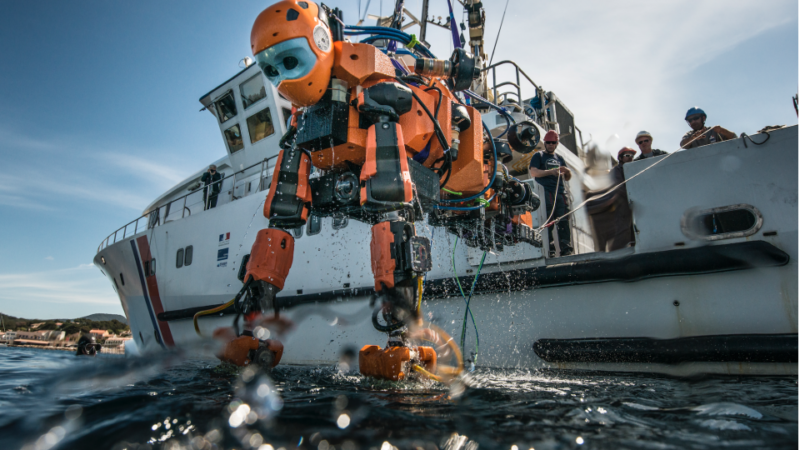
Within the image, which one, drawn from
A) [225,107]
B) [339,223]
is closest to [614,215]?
[339,223]

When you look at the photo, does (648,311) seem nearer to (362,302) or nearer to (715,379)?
(715,379)

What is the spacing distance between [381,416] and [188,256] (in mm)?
5584

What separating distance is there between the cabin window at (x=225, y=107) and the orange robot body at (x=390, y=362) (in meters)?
6.54

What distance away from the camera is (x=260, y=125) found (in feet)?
→ 23.2

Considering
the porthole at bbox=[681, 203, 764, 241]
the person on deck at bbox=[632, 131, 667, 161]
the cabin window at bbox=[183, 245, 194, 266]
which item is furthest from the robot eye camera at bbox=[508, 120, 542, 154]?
the cabin window at bbox=[183, 245, 194, 266]

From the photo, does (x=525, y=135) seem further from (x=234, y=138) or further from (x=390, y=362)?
(x=234, y=138)

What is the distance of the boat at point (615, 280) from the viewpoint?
260cm

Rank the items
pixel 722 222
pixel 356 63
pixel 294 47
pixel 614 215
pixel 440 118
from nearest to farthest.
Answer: pixel 294 47 < pixel 356 63 < pixel 440 118 < pixel 722 222 < pixel 614 215

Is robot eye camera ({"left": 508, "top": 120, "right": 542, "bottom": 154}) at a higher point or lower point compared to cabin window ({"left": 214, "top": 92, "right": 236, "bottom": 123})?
lower

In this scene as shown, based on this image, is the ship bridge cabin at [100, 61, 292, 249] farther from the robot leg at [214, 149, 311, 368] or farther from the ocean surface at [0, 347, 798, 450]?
the ocean surface at [0, 347, 798, 450]

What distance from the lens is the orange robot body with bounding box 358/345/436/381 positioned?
1972mm

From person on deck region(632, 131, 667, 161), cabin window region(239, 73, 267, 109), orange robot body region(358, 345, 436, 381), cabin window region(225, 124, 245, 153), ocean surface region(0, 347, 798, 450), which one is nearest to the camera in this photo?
ocean surface region(0, 347, 798, 450)

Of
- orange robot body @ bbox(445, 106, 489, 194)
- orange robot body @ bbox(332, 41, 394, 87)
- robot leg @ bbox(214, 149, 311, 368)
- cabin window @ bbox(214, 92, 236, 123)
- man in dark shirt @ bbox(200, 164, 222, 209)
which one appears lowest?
robot leg @ bbox(214, 149, 311, 368)

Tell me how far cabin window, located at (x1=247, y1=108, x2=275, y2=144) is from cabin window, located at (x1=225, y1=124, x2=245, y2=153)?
0.36 m
